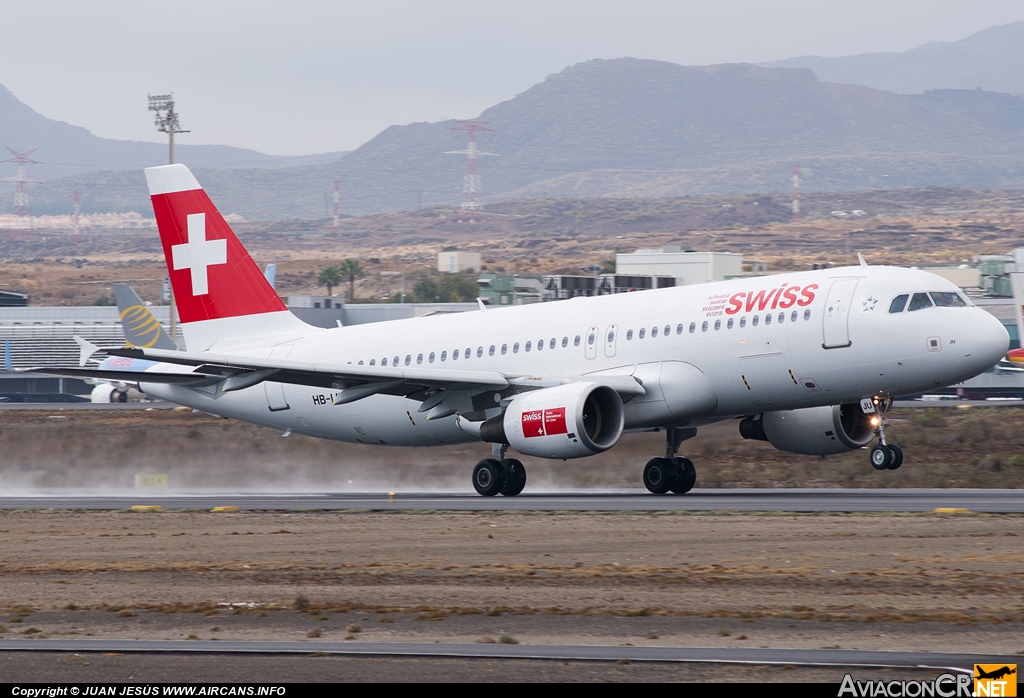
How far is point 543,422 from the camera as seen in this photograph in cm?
2656

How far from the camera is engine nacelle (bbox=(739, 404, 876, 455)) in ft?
94.5

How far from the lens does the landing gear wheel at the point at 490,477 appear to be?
29047mm

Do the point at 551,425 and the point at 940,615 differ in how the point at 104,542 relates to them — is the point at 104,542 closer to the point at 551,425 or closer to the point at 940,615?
the point at 551,425

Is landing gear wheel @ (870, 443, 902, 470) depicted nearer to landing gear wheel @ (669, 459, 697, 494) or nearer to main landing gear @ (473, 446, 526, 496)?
landing gear wheel @ (669, 459, 697, 494)

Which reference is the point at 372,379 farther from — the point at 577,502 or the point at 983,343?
the point at 983,343

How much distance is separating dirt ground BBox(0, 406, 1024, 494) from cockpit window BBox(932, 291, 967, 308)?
6519 mm

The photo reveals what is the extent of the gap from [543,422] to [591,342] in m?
3.00

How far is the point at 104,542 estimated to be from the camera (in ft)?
68.2

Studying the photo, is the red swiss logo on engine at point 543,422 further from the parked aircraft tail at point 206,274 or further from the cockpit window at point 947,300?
the parked aircraft tail at point 206,274

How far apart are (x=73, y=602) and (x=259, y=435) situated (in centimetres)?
2357

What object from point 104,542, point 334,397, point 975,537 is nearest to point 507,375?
point 334,397

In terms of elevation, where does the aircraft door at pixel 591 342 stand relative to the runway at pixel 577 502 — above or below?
above

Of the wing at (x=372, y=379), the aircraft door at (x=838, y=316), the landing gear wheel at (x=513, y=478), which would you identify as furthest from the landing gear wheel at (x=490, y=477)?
the aircraft door at (x=838, y=316)

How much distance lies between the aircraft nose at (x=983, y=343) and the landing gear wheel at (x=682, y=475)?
6941 mm
